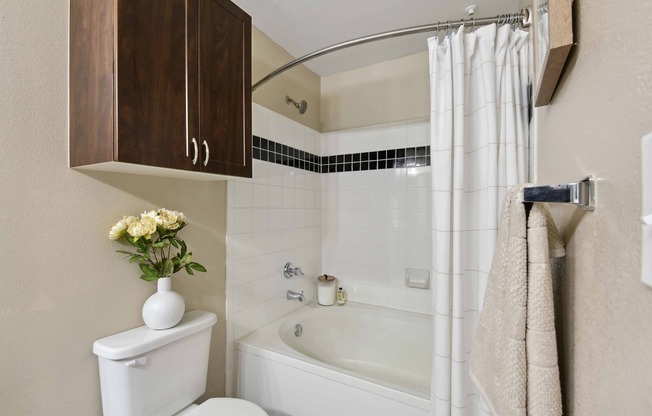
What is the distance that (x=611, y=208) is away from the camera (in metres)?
0.30

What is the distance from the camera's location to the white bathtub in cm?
130

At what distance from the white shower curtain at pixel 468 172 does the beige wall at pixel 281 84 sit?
1.14 meters

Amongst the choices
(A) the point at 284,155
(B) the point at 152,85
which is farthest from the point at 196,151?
(A) the point at 284,155

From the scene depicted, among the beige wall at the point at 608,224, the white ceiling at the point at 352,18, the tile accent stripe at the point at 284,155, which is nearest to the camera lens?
the beige wall at the point at 608,224

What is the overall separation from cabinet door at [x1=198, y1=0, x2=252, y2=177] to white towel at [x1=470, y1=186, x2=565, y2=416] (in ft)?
3.51

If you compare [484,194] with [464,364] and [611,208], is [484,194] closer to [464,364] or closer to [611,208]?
[464,364]

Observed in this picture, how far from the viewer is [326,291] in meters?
2.29

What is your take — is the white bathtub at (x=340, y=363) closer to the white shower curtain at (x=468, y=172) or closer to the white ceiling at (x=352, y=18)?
the white shower curtain at (x=468, y=172)

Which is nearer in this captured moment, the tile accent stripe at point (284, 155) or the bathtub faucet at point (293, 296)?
the tile accent stripe at point (284, 155)

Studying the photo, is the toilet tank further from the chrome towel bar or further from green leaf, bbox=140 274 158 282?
the chrome towel bar

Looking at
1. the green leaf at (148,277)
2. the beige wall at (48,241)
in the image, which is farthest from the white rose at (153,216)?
the green leaf at (148,277)

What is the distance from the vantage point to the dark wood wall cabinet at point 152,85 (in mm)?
895

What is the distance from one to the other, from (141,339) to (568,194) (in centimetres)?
132

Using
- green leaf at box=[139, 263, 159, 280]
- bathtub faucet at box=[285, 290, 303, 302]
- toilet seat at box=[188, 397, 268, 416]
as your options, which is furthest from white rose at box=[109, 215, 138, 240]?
bathtub faucet at box=[285, 290, 303, 302]
